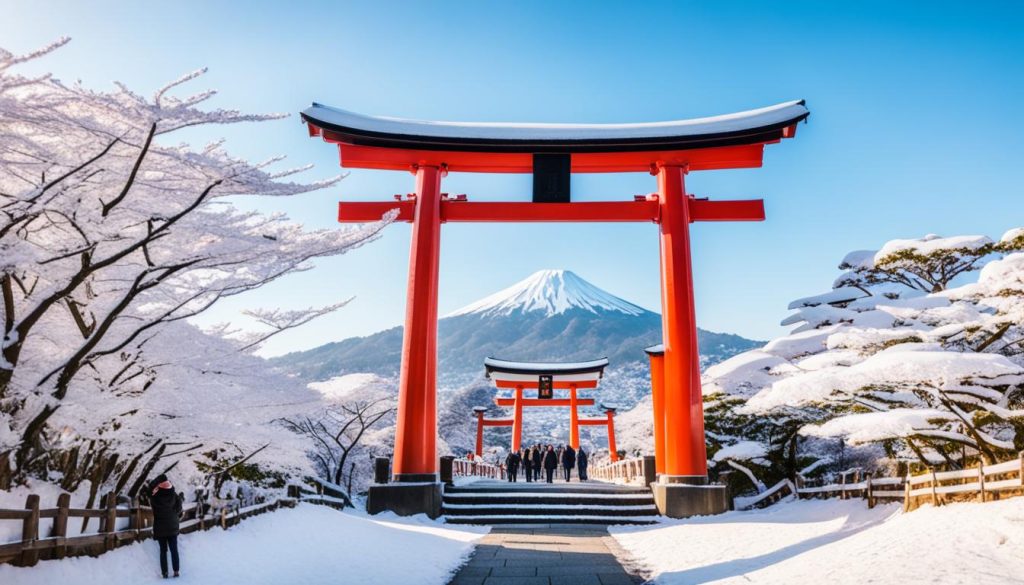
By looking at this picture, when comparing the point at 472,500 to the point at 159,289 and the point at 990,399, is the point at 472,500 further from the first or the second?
the point at 990,399

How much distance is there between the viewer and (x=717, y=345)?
13650 centimetres

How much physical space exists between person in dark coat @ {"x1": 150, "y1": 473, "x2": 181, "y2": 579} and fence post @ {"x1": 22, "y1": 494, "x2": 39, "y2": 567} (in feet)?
4.16

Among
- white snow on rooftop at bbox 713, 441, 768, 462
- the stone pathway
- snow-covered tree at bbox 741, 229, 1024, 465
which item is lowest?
the stone pathway

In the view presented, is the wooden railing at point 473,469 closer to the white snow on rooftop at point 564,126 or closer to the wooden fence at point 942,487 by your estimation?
the white snow on rooftop at point 564,126

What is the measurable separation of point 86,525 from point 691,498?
9.22 m

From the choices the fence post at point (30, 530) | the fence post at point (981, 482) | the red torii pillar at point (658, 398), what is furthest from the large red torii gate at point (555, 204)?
the fence post at point (30, 530)

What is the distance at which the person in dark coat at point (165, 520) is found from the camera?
21.3ft

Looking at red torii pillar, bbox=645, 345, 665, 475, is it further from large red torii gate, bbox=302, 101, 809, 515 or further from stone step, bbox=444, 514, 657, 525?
stone step, bbox=444, 514, 657, 525

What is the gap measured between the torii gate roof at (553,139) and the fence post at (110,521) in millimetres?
8057

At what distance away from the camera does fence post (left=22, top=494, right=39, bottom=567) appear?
17.0ft

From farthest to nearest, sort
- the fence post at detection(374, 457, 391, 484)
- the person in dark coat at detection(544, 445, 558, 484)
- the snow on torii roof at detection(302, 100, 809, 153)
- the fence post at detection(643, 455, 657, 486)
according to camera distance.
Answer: the person in dark coat at detection(544, 445, 558, 484), the fence post at detection(643, 455, 657, 486), the fence post at detection(374, 457, 391, 484), the snow on torii roof at detection(302, 100, 809, 153)

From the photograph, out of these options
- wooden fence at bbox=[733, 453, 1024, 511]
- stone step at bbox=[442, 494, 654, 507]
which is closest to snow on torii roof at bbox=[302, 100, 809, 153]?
wooden fence at bbox=[733, 453, 1024, 511]

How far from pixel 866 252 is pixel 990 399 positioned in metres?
6.76

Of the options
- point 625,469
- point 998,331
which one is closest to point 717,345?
point 625,469
